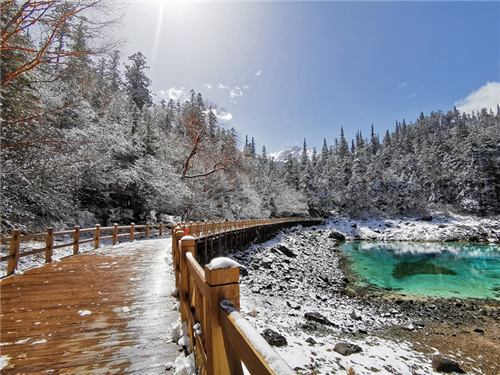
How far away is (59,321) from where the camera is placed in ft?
12.1

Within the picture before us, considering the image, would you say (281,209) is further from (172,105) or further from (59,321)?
(172,105)

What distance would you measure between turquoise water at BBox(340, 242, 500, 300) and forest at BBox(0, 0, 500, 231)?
640 inches

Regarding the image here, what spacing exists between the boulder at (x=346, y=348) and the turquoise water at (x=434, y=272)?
9.09m

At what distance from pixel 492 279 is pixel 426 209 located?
122 ft

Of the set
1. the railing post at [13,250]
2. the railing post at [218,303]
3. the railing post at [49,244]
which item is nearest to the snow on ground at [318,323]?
the railing post at [218,303]

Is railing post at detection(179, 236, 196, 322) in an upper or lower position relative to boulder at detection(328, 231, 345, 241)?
upper

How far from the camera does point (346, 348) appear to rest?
6570mm

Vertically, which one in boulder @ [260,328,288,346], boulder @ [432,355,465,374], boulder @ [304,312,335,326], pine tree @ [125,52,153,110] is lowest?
boulder @ [432,355,465,374]

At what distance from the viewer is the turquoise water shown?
46.3 feet

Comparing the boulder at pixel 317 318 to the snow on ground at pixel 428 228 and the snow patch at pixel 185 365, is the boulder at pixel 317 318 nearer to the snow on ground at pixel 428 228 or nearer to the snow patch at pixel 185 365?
the snow patch at pixel 185 365

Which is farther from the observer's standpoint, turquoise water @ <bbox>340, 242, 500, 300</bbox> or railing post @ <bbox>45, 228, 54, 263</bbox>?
turquoise water @ <bbox>340, 242, 500, 300</bbox>

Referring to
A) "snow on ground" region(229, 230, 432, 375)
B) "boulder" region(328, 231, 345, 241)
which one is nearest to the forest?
"snow on ground" region(229, 230, 432, 375)

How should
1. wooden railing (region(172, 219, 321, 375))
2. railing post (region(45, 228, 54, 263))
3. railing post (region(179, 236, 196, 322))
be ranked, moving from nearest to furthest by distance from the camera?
wooden railing (region(172, 219, 321, 375))
railing post (region(179, 236, 196, 322))
railing post (region(45, 228, 54, 263))

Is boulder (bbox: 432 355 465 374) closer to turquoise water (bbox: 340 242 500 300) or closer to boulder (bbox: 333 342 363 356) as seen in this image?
boulder (bbox: 333 342 363 356)
